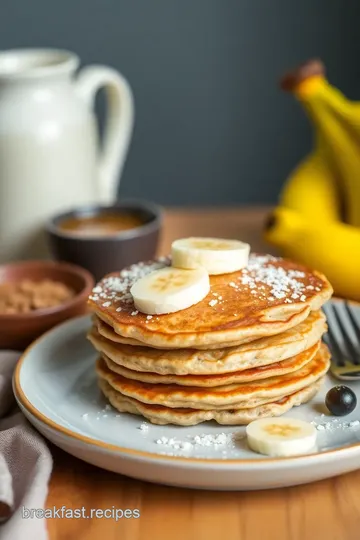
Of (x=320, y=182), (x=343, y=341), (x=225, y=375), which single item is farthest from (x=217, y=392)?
(x=320, y=182)

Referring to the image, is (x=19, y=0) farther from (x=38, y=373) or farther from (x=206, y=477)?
(x=206, y=477)

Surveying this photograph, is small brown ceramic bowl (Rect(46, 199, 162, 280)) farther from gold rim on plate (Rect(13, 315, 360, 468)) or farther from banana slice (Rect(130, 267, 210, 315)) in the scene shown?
gold rim on plate (Rect(13, 315, 360, 468))

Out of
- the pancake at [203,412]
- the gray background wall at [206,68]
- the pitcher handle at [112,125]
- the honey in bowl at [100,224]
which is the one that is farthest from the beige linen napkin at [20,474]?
the gray background wall at [206,68]

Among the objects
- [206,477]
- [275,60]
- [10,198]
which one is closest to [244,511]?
[206,477]

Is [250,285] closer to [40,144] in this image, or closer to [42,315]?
[42,315]

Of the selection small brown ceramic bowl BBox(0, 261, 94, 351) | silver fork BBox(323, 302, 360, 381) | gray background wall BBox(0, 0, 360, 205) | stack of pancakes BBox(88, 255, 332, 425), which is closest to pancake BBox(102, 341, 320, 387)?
stack of pancakes BBox(88, 255, 332, 425)

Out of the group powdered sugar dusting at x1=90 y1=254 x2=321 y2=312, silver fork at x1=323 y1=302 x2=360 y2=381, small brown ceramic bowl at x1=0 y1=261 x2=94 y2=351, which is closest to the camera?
powdered sugar dusting at x1=90 y1=254 x2=321 y2=312
